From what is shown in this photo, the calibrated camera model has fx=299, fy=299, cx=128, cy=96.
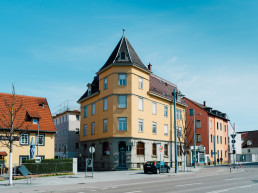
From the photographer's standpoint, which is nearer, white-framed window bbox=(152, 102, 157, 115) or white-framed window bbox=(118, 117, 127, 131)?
white-framed window bbox=(118, 117, 127, 131)

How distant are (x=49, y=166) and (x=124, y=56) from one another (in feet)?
60.8

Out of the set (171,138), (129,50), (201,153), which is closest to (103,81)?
(129,50)

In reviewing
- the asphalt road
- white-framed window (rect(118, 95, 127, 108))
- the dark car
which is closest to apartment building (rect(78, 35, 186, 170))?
white-framed window (rect(118, 95, 127, 108))

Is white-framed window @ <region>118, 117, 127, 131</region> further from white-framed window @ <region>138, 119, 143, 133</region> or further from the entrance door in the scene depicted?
white-framed window @ <region>138, 119, 143, 133</region>

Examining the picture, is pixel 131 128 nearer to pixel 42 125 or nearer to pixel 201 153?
pixel 42 125

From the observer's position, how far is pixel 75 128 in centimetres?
5647

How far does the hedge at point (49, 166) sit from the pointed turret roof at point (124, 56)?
614 inches

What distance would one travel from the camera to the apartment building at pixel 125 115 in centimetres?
3891

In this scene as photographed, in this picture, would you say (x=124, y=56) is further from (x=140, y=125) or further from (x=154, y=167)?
(x=154, y=167)

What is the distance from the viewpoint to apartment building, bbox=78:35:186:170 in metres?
38.9

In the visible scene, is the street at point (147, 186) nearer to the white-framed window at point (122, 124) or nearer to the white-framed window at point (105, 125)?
the white-framed window at point (122, 124)

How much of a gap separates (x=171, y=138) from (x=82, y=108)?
1559cm

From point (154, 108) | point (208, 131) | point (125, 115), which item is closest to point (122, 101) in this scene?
point (125, 115)

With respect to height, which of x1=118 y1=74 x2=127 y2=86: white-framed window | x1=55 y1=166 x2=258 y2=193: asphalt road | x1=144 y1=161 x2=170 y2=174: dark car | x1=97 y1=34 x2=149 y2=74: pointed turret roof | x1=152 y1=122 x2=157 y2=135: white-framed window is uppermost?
x1=97 y1=34 x2=149 y2=74: pointed turret roof
